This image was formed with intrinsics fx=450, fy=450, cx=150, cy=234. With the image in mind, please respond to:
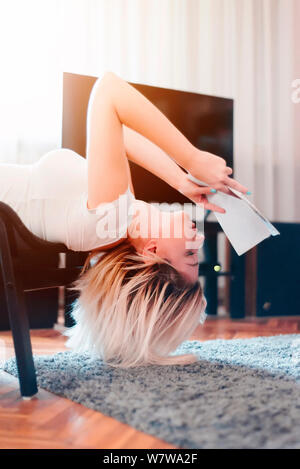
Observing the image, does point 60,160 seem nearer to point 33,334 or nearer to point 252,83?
point 33,334

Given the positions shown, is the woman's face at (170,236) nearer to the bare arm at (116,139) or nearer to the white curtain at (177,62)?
the bare arm at (116,139)

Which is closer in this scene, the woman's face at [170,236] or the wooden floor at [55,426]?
the wooden floor at [55,426]

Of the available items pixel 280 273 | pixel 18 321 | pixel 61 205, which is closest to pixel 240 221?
pixel 61 205

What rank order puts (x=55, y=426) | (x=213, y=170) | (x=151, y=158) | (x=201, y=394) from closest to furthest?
(x=55, y=426) → (x=201, y=394) → (x=213, y=170) → (x=151, y=158)

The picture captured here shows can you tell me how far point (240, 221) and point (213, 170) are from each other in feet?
0.46

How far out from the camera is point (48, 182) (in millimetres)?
1081

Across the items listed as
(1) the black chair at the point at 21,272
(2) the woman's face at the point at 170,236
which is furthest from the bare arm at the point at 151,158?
(1) the black chair at the point at 21,272

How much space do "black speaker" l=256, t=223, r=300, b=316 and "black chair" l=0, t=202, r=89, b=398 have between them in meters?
1.53

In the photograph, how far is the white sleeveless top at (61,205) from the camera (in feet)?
3.35

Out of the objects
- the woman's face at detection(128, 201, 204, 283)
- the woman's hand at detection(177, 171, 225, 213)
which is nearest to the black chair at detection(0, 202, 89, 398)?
the woman's face at detection(128, 201, 204, 283)

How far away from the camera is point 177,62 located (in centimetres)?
262

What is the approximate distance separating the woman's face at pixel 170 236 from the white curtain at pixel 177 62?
1.34 m

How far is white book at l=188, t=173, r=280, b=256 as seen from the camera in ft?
3.34

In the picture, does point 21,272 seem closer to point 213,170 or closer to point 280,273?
point 213,170
